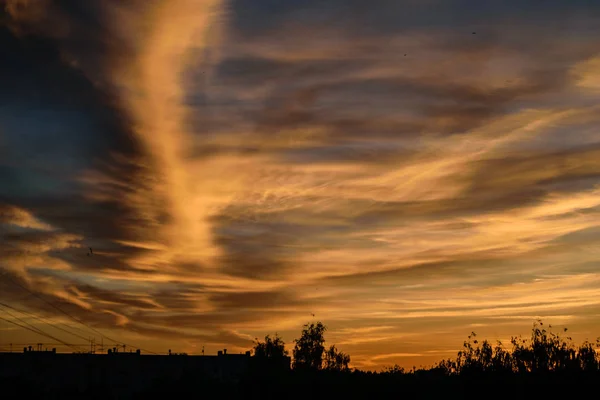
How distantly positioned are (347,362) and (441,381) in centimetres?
5117

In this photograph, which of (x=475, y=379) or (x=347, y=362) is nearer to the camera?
(x=475, y=379)

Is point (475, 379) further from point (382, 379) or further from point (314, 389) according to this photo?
point (314, 389)

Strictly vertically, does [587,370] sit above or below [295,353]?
below

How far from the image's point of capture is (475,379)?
295 feet

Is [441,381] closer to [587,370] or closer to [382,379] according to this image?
[382,379]

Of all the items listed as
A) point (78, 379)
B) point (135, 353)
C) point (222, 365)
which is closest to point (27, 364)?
point (78, 379)

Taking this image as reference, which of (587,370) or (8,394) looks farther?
(8,394)

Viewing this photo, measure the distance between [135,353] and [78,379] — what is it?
38.5 ft

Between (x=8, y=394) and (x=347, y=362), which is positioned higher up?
(x=347, y=362)

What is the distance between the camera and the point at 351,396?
85.7 metres

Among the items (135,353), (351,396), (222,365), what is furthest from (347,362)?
(351,396)

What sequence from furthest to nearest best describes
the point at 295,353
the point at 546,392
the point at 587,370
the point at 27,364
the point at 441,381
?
the point at 295,353, the point at 27,364, the point at 441,381, the point at 587,370, the point at 546,392

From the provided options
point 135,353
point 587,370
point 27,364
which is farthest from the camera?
point 135,353

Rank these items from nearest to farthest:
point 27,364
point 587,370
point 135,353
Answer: point 587,370
point 27,364
point 135,353
